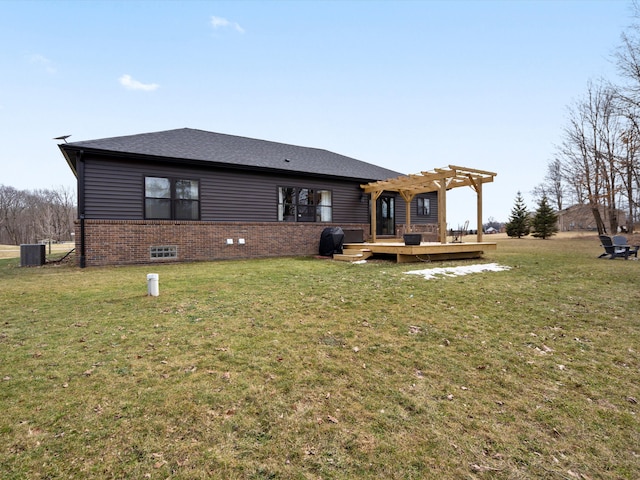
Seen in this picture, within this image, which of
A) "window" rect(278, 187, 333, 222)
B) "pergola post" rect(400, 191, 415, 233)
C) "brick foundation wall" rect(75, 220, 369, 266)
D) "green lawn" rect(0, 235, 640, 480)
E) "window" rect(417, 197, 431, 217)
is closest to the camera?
"green lawn" rect(0, 235, 640, 480)

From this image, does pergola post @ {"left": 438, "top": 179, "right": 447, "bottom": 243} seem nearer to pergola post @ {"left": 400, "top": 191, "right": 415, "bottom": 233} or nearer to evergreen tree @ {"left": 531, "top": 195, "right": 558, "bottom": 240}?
pergola post @ {"left": 400, "top": 191, "right": 415, "bottom": 233}

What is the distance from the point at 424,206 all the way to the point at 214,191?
11.9m

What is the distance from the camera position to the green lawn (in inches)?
73.5

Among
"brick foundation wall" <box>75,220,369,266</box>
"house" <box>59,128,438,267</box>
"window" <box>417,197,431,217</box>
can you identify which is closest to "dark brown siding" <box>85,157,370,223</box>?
"house" <box>59,128,438,267</box>

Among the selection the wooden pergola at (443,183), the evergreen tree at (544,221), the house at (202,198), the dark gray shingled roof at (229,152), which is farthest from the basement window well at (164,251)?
the evergreen tree at (544,221)

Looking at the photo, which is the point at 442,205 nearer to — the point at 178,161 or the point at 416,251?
the point at 416,251

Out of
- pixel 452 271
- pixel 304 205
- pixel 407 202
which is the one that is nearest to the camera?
pixel 452 271

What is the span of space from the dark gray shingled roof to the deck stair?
3.84m

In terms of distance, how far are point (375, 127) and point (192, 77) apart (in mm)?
9583

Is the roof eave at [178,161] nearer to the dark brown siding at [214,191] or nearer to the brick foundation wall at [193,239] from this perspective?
the dark brown siding at [214,191]

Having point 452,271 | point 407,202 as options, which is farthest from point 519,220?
point 452,271

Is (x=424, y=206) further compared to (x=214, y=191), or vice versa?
(x=424, y=206)

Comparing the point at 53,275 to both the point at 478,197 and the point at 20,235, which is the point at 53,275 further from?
the point at 20,235

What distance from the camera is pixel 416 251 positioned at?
10.5 meters
